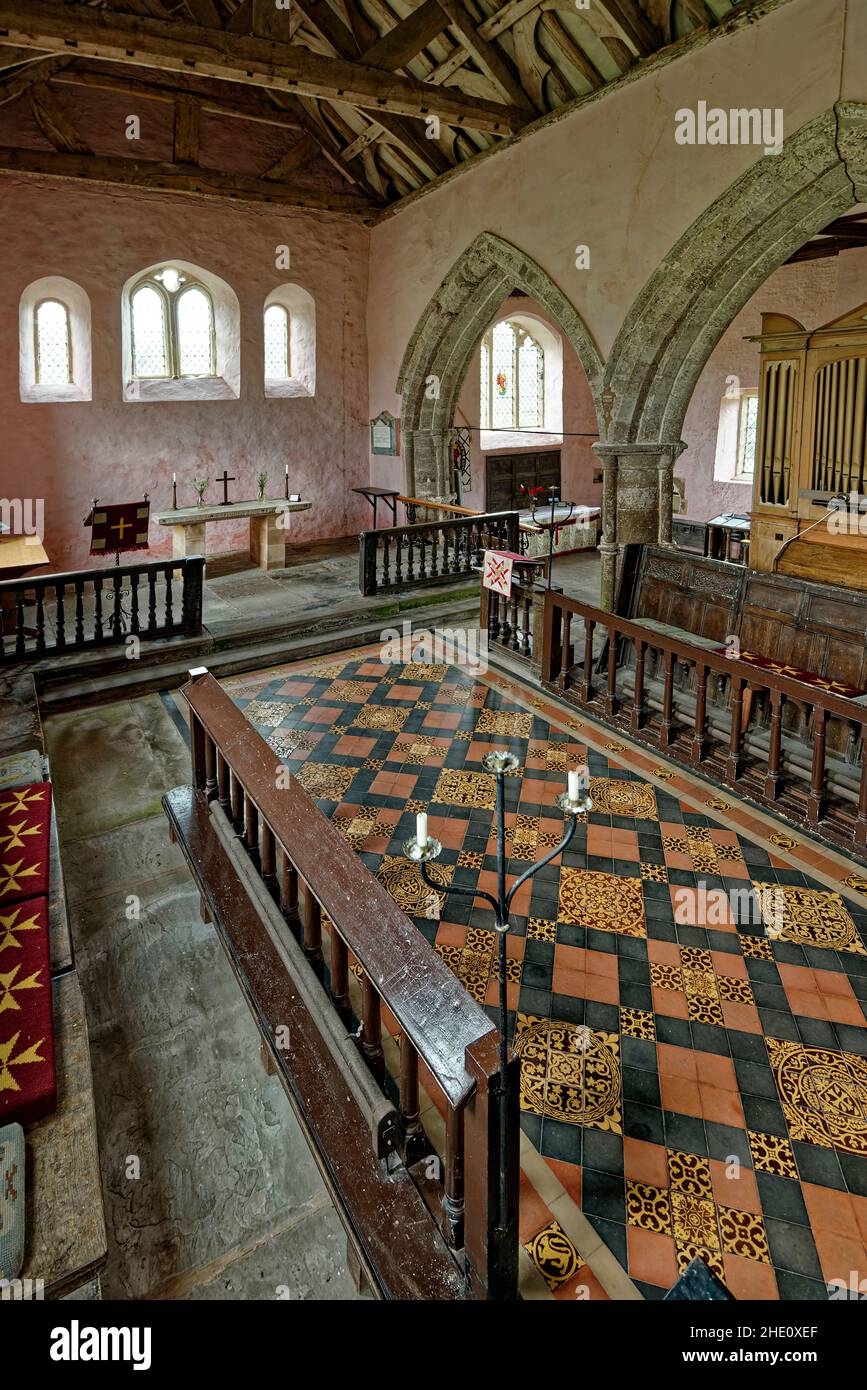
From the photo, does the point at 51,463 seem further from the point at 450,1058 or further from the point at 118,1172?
the point at 450,1058

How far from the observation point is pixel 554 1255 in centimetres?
230

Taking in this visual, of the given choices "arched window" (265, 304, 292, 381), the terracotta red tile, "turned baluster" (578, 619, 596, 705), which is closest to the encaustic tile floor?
the terracotta red tile

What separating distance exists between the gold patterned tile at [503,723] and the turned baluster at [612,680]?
21.4 inches

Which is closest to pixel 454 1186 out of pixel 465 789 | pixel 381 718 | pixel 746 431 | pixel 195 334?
pixel 465 789

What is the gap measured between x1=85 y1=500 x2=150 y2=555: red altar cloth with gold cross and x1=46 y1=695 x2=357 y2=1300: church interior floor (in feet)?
13.5

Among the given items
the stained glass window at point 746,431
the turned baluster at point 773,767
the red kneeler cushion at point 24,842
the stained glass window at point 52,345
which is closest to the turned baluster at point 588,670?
the turned baluster at point 773,767

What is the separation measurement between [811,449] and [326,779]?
17.3 feet

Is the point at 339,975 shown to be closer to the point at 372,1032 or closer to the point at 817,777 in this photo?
the point at 372,1032

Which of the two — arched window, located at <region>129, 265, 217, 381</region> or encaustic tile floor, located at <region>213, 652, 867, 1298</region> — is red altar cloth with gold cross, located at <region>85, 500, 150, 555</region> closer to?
arched window, located at <region>129, 265, 217, 381</region>

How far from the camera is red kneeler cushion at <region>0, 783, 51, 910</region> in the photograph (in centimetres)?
328

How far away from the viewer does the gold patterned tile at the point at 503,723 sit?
5.57 m

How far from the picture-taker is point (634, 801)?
465 centimetres

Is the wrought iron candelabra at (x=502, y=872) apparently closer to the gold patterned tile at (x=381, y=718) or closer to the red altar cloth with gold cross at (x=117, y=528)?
the gold patterned tile at (x=381, y=718)

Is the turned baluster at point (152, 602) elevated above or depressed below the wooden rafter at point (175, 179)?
below
